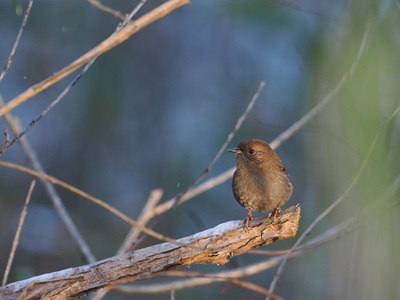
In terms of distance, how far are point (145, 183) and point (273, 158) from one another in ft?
20.1

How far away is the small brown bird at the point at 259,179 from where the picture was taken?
414cm

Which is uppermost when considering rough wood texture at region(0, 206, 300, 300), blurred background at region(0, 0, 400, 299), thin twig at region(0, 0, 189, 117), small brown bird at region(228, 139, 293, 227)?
blurred background at region(0, 0, 400, 299)

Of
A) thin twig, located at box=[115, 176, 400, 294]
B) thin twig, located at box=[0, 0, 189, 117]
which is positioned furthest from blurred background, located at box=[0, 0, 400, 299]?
thin twig, located at box=[0, 0, 189, 117]

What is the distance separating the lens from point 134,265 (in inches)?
129

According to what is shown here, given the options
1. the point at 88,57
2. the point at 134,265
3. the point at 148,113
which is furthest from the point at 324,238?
the point at 148,113

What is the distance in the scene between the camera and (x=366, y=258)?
8.80 ft

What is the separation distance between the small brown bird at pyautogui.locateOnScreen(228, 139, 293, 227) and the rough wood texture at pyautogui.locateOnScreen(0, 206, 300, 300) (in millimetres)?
530

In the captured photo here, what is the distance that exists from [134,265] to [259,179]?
1.20m

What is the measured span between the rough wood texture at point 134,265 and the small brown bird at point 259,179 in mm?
530

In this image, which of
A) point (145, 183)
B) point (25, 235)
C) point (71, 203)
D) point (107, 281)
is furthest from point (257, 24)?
point (107, 281)

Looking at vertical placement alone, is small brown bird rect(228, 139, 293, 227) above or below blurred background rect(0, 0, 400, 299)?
below

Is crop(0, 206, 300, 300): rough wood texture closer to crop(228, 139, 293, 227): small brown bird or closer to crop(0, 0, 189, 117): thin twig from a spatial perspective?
crop(228, 139, 293, 227): small brown bird

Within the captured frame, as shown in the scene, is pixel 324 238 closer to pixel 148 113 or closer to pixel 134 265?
pixel 134 265

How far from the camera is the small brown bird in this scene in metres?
4.14
